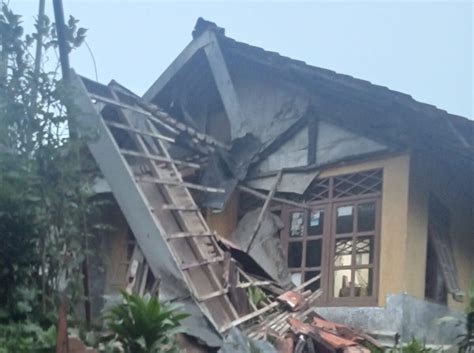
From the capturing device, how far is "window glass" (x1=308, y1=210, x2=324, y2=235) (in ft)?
34.5

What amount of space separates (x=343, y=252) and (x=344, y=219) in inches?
18.2

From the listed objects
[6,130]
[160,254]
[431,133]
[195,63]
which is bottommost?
[160,254]

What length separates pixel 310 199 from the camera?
1076 cm

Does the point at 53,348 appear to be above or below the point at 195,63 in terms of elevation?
below

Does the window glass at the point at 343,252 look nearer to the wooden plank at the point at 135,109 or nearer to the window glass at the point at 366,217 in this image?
the window glass at the point at 366,217

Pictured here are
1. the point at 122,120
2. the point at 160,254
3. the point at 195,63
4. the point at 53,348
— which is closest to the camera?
the point at 53,348

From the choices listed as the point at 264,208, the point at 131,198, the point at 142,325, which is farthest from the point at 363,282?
the point at 142,325

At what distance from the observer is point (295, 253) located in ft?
35.6

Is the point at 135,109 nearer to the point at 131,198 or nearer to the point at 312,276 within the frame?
the point at 131,198

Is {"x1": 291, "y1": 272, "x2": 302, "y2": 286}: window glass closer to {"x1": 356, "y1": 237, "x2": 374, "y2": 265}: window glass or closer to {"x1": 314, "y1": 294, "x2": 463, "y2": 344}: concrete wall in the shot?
{"x1": 314, "y1": 294, "x2": 463, "y2": 344}: concrete wall

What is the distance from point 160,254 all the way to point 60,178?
2.67 metres

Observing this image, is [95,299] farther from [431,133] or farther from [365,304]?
[431,133]

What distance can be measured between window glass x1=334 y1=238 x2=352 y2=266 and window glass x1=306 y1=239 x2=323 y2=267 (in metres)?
0.29

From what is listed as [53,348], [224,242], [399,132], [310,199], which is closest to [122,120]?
[224,242]
